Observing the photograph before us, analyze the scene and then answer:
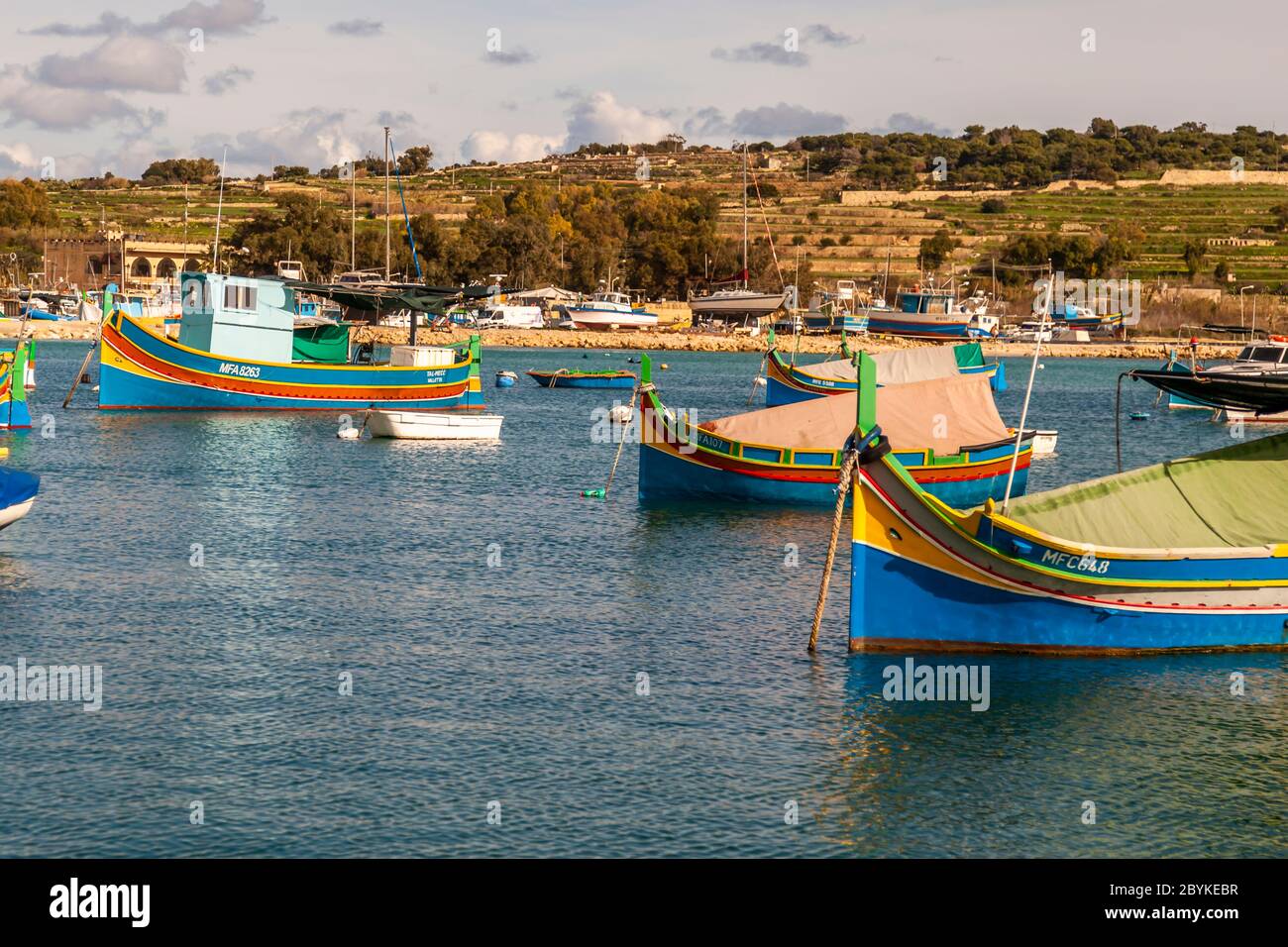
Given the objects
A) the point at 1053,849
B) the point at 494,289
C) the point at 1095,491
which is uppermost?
the point at 494,289

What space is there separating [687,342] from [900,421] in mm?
111832

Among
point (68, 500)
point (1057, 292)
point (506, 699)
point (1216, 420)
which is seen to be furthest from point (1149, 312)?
point (506, 699)

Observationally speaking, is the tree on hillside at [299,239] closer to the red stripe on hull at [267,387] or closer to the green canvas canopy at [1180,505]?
the red stripe on hull at [267,387]

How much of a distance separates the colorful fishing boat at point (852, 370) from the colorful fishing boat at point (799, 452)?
14109 millimetres

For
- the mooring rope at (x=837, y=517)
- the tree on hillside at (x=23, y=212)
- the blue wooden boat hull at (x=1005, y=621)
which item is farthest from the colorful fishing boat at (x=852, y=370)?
the tree on hillside at (x=23, y=212)

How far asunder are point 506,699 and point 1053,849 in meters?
8.24

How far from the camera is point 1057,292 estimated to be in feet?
561

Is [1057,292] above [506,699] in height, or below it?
above

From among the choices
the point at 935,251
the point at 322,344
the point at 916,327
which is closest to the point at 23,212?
the point at 935,251

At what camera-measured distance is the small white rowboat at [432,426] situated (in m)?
57.3

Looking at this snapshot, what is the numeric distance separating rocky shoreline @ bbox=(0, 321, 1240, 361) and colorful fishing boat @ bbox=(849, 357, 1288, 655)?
390 ft

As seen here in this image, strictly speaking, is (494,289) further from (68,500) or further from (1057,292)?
(1057,292)

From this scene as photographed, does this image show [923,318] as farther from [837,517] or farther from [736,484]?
[837,517]

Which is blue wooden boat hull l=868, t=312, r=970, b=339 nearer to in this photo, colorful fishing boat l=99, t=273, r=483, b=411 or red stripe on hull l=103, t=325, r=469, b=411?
red stripe on hull l=103, t=325, r=469, b=411
